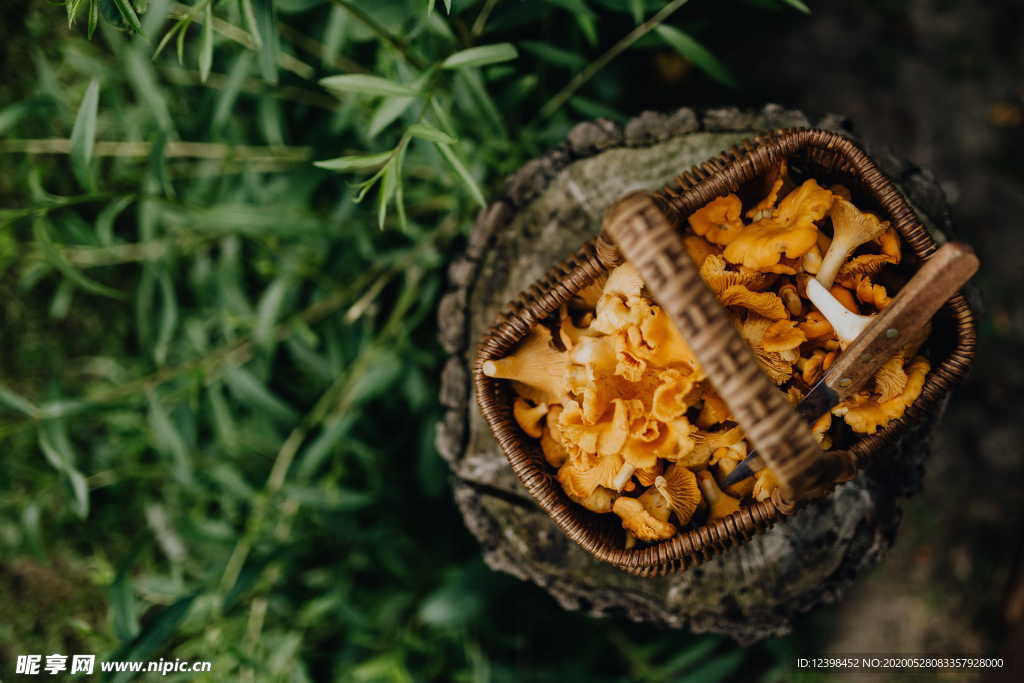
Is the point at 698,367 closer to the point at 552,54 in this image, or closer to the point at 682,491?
the point at 682,491

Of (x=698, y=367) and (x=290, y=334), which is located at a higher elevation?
(x=698, y=367)

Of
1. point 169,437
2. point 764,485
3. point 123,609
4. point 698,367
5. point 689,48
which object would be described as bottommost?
point 123,609

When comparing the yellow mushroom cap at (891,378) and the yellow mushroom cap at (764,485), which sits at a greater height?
the yellow mushroom cap at (891,378)

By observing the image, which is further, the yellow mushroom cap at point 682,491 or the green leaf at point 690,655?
the green leaf at point 690,655

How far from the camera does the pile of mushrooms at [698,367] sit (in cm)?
95

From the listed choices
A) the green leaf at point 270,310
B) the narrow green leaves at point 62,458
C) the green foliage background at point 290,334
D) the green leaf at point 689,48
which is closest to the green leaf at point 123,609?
the green foliage background at point 290,334

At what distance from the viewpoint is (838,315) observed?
37.6 inches

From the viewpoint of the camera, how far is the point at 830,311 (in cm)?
96

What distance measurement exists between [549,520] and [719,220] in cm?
67

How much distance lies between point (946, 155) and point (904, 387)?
1359 mm

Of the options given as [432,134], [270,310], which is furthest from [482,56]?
[270,310]

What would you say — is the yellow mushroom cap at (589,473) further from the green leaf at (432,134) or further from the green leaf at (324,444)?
the green leaf at (324,444)

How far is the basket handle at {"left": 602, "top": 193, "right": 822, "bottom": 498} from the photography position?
0.77 m

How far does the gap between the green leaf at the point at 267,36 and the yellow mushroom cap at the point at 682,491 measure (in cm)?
98
